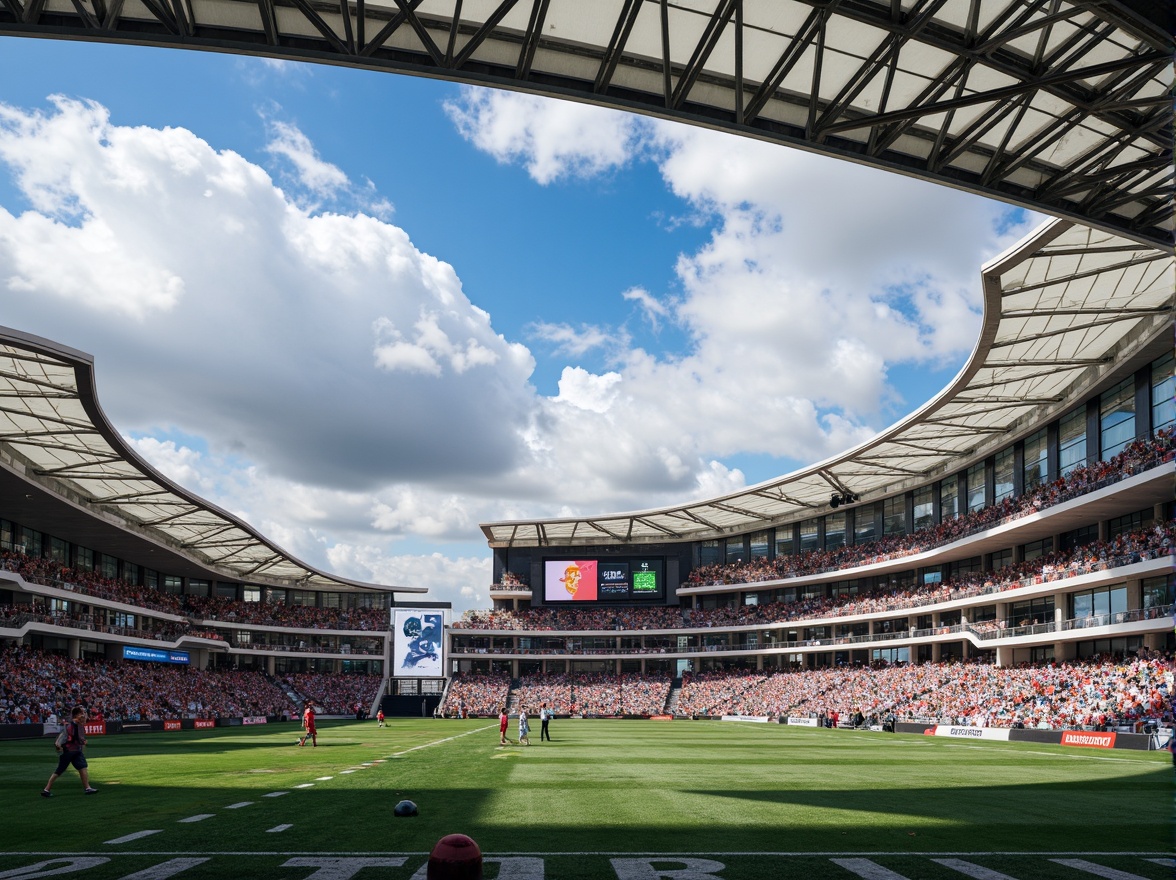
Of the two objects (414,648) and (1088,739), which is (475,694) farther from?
(1088,739)

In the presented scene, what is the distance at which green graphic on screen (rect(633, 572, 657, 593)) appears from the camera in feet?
315

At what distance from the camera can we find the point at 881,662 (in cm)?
7525

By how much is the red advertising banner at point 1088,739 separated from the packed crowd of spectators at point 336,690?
61.7 meters

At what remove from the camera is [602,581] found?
315 feet

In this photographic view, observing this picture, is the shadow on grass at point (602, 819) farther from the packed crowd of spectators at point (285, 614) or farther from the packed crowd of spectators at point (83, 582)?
the packed crowd of spectators at point (285, 614)

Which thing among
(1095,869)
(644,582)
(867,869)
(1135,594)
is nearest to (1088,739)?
(1135,594)

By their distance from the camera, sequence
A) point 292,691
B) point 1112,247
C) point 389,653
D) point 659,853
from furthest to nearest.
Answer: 1. point 389,653
2. point 292,691
3. point 1112,247
4. point 659,853

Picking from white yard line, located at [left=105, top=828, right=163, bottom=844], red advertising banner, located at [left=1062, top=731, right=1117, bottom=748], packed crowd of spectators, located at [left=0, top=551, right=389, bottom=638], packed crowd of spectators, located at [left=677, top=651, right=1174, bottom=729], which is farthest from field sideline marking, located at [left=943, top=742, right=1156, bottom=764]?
packed crowd of spectators, located at [left=0, top=551, right=389, bottom=638]

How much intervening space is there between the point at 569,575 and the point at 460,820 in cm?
8062

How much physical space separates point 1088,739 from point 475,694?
59.8 m

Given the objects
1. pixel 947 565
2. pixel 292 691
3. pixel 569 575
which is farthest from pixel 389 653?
pixel 947 565

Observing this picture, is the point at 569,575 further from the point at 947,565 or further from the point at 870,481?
the point at 947,565

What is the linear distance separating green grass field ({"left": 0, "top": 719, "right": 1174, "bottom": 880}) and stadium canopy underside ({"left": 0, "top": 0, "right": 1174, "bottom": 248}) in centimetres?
1175

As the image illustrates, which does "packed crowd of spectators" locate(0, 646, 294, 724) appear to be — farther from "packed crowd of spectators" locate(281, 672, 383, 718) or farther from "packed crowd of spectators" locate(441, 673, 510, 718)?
"packed crowd of spectators" locate(441, 673, 510, 718)
